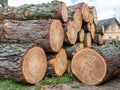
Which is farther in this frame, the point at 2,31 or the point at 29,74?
the point at 2,31

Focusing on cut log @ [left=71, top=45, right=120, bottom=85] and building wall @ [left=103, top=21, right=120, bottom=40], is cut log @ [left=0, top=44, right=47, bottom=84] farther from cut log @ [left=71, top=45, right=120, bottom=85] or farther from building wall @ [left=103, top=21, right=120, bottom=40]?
building wall @ [left=103, top=21, right=120, bottom=40]

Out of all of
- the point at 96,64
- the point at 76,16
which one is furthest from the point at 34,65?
the point at 76,16

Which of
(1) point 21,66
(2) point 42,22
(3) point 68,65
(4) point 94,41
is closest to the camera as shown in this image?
(1) point 21,66

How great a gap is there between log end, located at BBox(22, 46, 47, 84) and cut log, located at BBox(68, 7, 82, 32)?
186 cm

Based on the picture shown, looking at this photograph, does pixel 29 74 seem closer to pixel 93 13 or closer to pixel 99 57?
pixel 99 57

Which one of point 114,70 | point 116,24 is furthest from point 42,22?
point 116,24

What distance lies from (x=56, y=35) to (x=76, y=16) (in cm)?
146

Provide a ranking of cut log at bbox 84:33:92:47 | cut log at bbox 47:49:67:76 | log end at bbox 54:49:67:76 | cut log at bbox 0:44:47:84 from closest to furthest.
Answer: cut log at bbox 0:44:47:84 < cut log at bbox 47:49:67:76 < log end at bbox 54:49:67:76 < cut log at bbox 84:33:92:47

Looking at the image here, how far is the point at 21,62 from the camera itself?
6164mm

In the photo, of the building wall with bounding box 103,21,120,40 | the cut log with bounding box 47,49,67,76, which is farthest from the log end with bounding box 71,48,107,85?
the building wall with bounding box 103,21,120,40

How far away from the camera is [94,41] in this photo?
1109 cm

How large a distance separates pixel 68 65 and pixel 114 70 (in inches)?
61.2

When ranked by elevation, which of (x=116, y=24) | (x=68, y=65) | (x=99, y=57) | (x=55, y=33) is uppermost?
(x=55, y=33)

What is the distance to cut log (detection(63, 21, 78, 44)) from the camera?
25.4 feet
